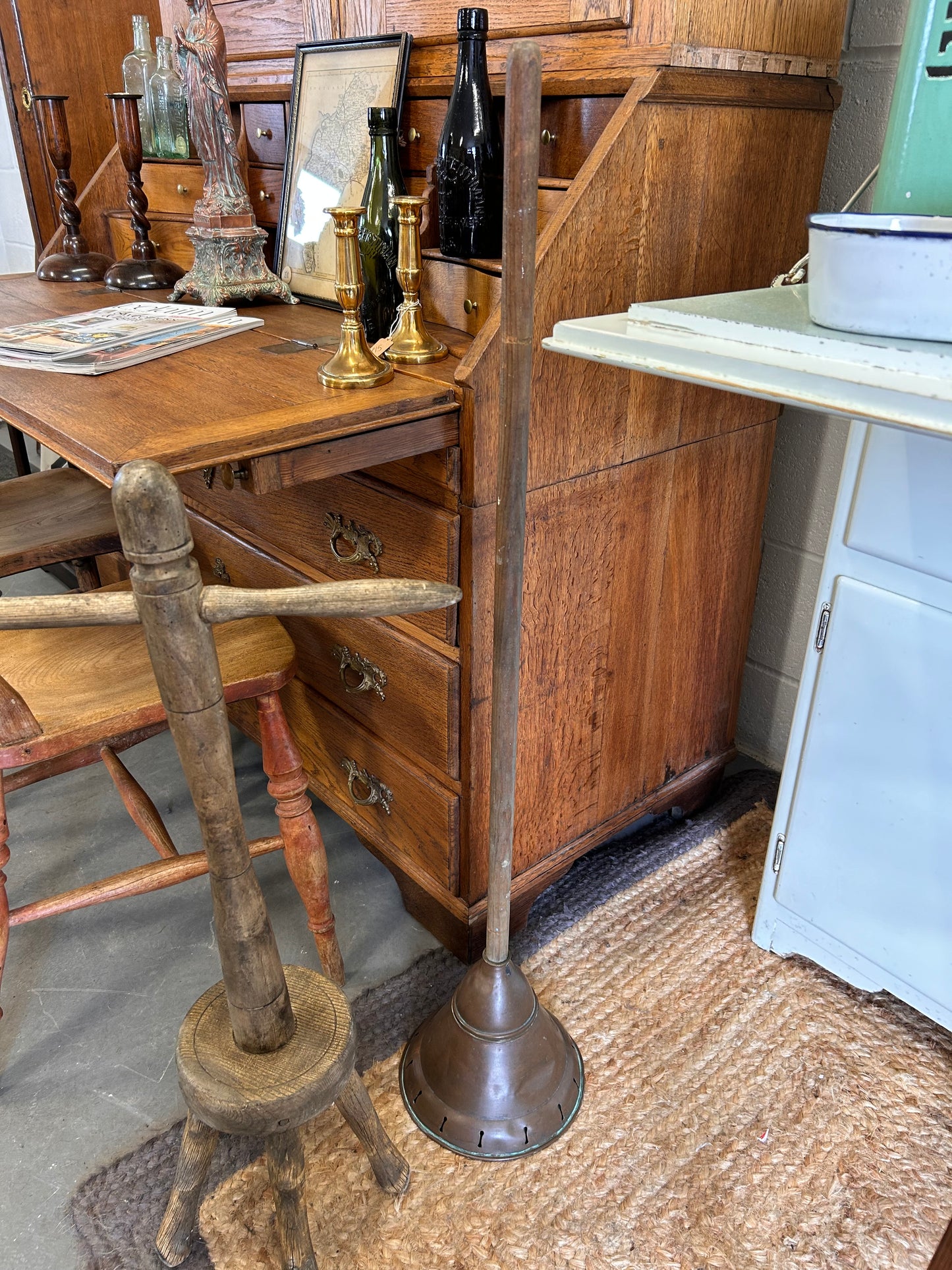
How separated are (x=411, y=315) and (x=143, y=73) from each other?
1.01 m

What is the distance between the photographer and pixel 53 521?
1594 mm

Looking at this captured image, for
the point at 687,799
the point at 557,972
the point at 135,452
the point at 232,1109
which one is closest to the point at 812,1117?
the point at 557,972

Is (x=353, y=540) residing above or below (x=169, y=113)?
below

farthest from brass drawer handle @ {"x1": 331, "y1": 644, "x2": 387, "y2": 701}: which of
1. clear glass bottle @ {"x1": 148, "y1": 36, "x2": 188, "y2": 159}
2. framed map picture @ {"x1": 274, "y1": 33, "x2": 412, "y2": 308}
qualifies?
clear glass bottle @ {"x1": 148, "y1": 36, "x2": 188, "y2": 159}

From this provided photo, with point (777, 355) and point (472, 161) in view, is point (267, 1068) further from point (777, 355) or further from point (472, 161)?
point (472, 161)

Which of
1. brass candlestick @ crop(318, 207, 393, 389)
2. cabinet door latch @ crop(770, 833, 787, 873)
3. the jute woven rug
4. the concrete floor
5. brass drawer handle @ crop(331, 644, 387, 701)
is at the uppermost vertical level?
brass candlestick @ crop(318, 207, 393, 389)

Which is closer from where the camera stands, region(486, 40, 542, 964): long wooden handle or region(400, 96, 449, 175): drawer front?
region(486, 40, 542, 964): long wooden handle

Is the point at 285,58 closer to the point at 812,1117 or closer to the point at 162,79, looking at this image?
the point at 162,79

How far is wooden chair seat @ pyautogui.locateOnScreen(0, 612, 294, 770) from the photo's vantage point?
1.13 m

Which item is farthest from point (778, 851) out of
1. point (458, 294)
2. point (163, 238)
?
point (163, 238)

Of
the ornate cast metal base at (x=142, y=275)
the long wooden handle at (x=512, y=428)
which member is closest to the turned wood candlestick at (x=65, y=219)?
the ornate cast metal base at (x=142, y=275)

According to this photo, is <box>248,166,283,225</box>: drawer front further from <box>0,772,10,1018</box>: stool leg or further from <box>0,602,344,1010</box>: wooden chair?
<box>0,772,10,1018</box>: stool leg

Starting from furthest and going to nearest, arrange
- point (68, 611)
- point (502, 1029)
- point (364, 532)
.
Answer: point (364, 532) → point (502, 1029) → point (68, 611)

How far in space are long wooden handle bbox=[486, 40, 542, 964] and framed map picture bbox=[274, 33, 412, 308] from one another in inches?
24.3
